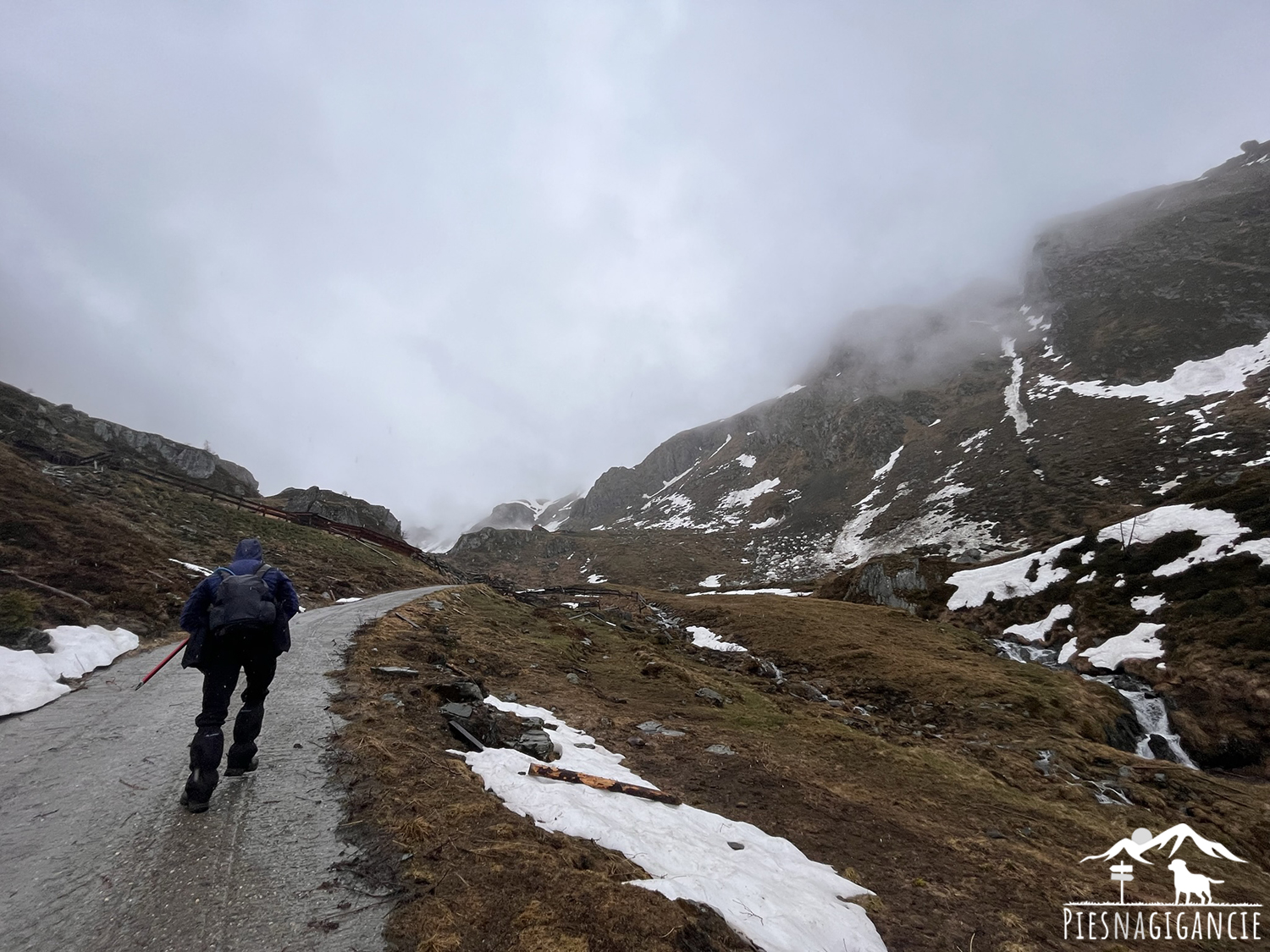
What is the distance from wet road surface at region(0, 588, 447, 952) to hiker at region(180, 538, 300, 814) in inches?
17.1

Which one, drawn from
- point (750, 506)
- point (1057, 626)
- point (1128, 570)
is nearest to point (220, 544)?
point (1057, 626)

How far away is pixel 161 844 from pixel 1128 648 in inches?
1454

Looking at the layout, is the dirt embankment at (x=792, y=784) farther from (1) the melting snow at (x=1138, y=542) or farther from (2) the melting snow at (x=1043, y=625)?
(1) the melting snow at (x=1138, y=542)

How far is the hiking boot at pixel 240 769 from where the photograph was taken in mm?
6695

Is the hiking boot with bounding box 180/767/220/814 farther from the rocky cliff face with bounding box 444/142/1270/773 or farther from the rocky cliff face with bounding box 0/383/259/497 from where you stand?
the rocky cliff face with bounding box 0/383/259/497

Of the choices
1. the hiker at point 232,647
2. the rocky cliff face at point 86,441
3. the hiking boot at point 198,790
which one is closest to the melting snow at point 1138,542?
the hiker at point 232,647

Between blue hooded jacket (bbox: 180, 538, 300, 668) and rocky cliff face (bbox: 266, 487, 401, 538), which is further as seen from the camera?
rocky cliff face (bbox: 266, 487, 401, 538)

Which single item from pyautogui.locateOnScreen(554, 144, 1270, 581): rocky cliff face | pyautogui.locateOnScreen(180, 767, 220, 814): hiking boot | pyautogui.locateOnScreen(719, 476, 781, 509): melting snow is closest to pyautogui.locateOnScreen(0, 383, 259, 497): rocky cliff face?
pyautogui.locateOnScreen(180, 767, 220, 814): hiking boot

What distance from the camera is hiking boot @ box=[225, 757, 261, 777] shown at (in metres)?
6.70

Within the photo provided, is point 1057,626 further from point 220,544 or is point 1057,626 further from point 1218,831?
point 220,544

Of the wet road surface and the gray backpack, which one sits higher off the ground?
the gray backpack

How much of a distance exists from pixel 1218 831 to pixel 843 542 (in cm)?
8136

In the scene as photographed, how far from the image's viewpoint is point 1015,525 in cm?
6150

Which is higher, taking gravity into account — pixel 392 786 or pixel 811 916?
pixel 392 786
